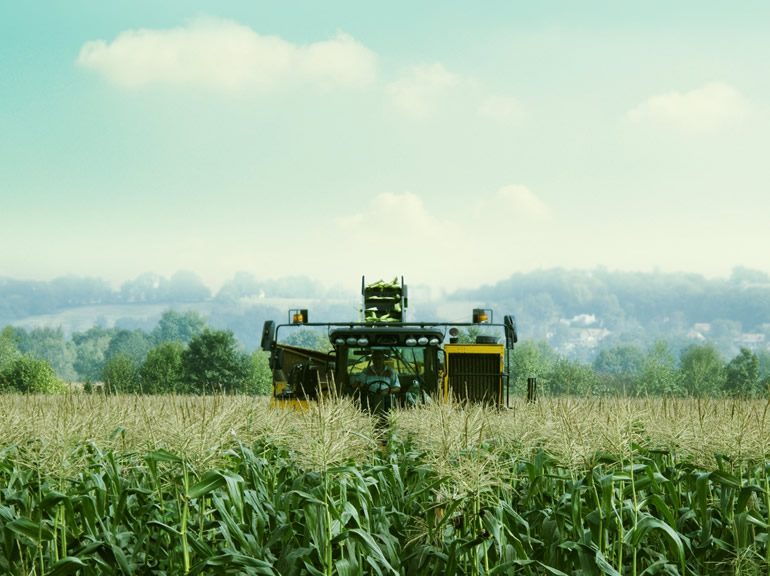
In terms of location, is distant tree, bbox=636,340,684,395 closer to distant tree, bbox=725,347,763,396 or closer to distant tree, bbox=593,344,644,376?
distant tree, bbox=725,347,763,396

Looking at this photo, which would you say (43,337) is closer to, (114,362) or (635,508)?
(114,362)

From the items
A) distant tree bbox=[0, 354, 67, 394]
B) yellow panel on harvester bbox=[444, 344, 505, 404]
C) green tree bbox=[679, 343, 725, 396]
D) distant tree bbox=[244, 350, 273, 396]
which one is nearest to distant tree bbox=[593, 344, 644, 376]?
green tree bbox=[679, 343, 725, 396]

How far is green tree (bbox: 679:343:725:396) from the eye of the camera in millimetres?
64438

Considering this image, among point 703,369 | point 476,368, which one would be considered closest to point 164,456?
point 476,368

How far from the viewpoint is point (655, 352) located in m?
66.7

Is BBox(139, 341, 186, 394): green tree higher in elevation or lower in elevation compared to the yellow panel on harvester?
lower

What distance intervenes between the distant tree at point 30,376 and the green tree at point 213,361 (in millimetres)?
10074

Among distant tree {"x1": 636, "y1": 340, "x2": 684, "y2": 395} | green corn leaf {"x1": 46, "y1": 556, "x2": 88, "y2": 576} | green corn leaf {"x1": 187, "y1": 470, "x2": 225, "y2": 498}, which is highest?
green corn leaf {"x1": 187, "y1": 470, "x2": 225, "y2": 498}

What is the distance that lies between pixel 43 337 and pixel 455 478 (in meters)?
207

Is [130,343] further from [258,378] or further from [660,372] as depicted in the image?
[660,372]

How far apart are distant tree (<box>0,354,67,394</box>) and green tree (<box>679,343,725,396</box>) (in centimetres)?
4828

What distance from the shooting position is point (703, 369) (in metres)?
68.2

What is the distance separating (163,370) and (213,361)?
4.89m

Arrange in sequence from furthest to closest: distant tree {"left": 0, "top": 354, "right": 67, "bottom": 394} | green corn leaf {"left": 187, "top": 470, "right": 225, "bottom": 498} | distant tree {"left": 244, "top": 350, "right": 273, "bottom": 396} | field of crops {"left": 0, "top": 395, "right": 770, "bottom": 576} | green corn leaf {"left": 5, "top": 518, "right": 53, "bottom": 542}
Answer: distant tree {"left": 244, "top": 350, "right": 273, "bottom": 396} → distant tree {"left": 0, "top": 354, "right": 67, "bottom": 394} → green corn leaf {"left": 5, "top": 518, "right": 53, "bottom": 542} → field of crops {"left": 0, "top": 395, "right": 770, "bottom": 576} → green corn leaf {"left": 187, "top": 470, "right": 225, "bottom": 498}
